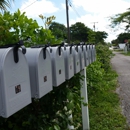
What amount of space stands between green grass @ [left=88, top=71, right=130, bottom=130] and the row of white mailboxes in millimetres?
2734

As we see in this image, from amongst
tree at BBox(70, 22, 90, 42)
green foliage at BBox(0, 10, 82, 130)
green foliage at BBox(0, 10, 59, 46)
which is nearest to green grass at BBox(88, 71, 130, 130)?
green foliage at BBox(0, 10, 82, 130)

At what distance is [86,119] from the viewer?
3207 mm

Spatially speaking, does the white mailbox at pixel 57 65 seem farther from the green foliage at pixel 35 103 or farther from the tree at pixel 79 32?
the tree at pixel 79 32

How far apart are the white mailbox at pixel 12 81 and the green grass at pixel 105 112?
9.95 feet

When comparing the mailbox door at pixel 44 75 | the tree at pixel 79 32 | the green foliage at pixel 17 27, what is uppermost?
the tree at pixel 79 32

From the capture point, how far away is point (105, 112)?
14.9 ft

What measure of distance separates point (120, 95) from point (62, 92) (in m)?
4.74

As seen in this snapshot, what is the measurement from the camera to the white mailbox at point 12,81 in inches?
32.9

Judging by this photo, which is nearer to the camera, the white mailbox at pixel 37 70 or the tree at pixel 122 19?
the white mailbox at pixel 37 70

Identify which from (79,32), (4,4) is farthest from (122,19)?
(4,4)

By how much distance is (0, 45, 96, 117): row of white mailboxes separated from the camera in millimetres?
849

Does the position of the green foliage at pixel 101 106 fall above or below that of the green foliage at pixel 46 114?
below

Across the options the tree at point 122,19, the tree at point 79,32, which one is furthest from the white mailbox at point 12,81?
the tree at point 79,32

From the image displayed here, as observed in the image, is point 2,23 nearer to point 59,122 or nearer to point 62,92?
point 62,92
